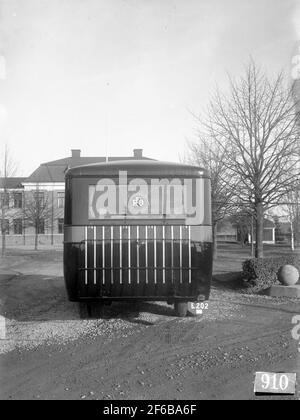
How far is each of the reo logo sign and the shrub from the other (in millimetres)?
4225

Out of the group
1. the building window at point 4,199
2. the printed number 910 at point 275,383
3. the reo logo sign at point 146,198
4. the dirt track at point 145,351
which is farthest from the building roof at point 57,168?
the printed number 910 at point 275,383

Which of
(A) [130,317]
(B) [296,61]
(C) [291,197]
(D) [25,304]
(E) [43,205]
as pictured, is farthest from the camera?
(E) [43,205]

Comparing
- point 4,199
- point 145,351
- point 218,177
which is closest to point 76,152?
point 4,199

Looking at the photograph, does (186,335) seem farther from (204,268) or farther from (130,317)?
(130,317)

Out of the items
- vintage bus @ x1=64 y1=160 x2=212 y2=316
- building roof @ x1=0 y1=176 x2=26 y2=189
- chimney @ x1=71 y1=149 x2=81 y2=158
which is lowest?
vintage bus @ x1=64 y1=160 x2=212 y2=316

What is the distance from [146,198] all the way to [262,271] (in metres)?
4.80

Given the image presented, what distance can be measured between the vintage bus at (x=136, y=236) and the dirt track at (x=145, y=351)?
646 mm

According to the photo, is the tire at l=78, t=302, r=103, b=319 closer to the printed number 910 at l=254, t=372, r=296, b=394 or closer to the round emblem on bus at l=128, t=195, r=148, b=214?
the round emblem on bus at l=128, t=195, r=148, b=214

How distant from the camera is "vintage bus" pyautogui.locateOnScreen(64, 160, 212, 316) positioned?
19.1 feet

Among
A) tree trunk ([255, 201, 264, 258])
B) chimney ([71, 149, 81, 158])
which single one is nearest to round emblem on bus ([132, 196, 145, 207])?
tree trunk ([255, 201, 264, 258])

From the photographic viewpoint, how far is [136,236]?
586 centimetres
